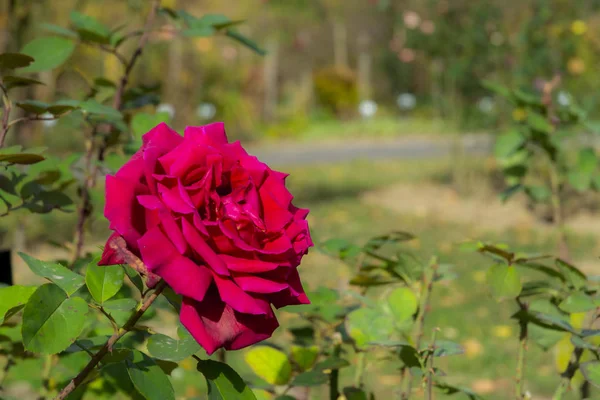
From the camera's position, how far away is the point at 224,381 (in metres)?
0.81

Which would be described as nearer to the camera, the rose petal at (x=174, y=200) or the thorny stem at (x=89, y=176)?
the rose petal at (x=174, y=200)

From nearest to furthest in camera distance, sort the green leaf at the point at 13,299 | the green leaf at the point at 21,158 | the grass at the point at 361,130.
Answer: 1. the green leaf at the point at 13,299
2. the green leaf at the point at 21,158
3. the grass at the point at 361,130

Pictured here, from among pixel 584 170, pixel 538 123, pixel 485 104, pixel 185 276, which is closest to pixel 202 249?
pixel 185 276

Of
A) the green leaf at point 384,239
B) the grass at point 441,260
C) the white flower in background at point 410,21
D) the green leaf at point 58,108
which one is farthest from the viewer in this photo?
the white flower in background at point 410,21

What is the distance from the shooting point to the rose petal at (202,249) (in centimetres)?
70

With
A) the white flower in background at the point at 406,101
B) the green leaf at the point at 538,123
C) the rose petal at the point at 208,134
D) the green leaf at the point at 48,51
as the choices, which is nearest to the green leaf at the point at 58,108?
the green leaf at the point at 48,51

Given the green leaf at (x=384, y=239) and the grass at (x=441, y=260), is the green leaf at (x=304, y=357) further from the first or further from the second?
the green leaf at (x=384, y=239)

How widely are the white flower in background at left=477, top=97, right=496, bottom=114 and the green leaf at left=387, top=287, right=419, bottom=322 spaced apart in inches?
320

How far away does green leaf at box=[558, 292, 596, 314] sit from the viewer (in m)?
1.08

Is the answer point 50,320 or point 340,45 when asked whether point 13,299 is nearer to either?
point 50,320

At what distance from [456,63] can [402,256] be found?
330 inches

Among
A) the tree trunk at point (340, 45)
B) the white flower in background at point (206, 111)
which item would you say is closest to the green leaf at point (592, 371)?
the white flower in background at point (206, 111)

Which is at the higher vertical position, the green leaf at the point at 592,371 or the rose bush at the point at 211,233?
the rose bush at the point at 211,233

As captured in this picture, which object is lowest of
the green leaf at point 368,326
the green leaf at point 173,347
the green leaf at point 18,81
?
the green leaf at point 368,326
